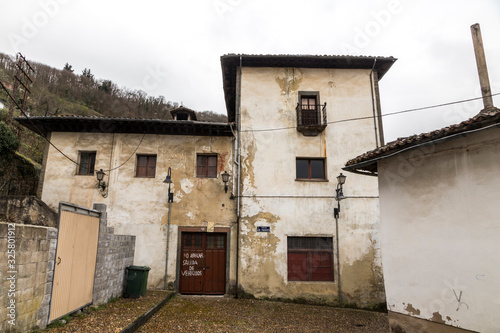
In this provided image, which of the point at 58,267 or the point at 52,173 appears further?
the point at 52,173

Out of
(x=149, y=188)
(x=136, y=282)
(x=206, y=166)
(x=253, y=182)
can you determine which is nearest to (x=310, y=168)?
(x=253, y=182)

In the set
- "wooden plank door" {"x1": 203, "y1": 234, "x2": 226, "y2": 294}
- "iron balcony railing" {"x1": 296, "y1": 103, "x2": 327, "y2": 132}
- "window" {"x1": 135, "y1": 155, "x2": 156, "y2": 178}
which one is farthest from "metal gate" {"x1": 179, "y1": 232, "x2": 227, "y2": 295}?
"iron balcony railing" {"x1": 296, "y1": 103, "x2": 327, "y2": 132}

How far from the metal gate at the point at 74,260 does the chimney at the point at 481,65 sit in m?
9.18

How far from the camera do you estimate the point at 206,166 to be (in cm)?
1230

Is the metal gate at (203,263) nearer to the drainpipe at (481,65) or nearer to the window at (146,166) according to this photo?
the window at (146,166)

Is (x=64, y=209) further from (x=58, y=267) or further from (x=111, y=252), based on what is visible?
(x=111, y=252)

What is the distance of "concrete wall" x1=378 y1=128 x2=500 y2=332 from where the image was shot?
16.6 ft

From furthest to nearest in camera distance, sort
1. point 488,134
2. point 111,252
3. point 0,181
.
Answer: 1. point 0,181
2. point 111,252
3. point 488,134

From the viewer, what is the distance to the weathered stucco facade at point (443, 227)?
504cm

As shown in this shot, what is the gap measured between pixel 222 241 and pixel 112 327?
578 cm

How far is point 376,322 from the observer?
9258mm

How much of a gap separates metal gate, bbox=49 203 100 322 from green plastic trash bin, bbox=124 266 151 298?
2131 mm

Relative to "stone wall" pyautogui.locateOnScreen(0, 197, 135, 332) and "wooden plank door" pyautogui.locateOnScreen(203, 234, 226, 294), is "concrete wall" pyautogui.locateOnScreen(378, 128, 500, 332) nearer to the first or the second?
"wooden plank door" pyautogui.locateOnScreen(203, 234, 226, 294)

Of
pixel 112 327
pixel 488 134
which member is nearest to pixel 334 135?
pixel 488 134
